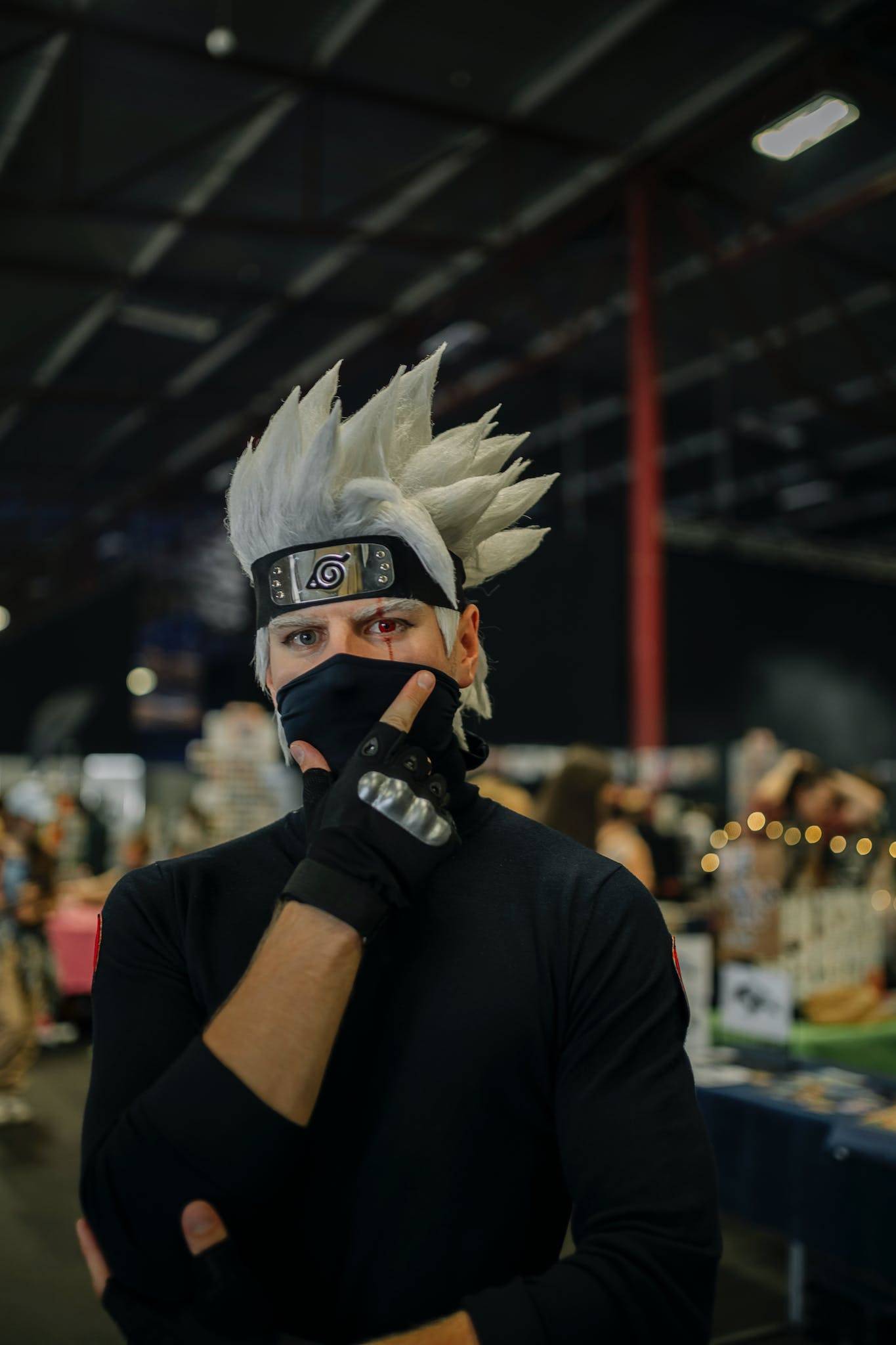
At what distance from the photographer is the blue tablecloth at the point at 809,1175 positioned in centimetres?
272

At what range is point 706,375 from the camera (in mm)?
12703

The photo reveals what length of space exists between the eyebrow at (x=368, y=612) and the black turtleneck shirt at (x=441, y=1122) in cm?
24

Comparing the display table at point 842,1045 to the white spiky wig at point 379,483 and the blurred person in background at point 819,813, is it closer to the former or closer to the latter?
the blurred person in background at point 819,813

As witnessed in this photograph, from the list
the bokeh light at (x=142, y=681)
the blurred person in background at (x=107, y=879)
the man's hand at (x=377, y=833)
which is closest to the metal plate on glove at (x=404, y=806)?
the man's hand at (x=377, y=833)

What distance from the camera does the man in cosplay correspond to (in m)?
0.85

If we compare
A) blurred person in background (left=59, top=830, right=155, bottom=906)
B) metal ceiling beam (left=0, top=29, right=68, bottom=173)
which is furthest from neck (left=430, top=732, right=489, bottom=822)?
metal ceiling beam (left=0, top=29, right=68, bottom=173)

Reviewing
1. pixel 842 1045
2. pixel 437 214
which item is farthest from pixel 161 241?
pixel 842 1045

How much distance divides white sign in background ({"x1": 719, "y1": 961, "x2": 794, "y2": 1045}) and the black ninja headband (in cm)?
271

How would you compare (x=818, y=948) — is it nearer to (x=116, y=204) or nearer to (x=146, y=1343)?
(x=146, y=1343)

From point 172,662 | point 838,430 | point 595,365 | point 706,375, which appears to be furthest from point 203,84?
point 838,430

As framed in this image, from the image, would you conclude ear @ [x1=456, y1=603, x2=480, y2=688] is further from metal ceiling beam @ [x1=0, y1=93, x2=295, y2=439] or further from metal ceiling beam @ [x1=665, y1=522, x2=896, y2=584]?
metal ceiling beam @ [x1=665, y1=522, x2=896, y2=584]

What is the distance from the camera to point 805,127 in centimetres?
743

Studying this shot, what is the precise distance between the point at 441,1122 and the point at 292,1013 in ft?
A: 0.59

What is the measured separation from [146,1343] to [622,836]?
4109 millimetres
